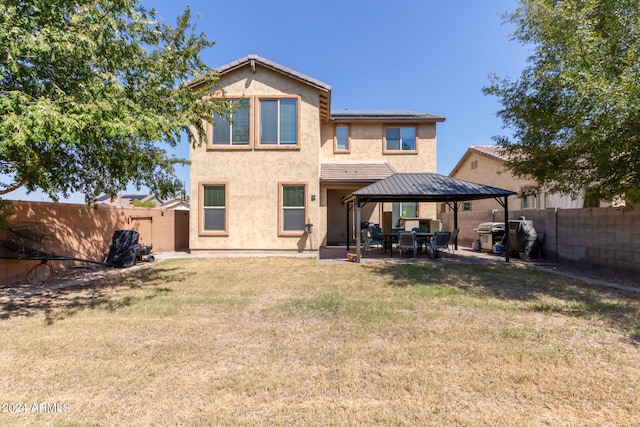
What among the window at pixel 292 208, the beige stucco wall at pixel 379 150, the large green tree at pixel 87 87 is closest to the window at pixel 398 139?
the beige stucco wall at pixel 379 150

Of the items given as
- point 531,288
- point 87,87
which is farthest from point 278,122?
point 531,288

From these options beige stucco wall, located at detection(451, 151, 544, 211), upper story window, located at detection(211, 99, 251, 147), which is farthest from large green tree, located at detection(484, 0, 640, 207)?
upper story window, located at detection(211, 99, 251, 147)

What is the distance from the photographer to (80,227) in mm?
10008

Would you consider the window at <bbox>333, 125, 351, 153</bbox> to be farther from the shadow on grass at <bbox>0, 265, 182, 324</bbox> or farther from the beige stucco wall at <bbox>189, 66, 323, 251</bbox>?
the shadow on grass at <bbox>0, 265, 182, 324</bbox>

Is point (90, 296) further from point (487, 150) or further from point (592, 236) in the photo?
point (487, 150)

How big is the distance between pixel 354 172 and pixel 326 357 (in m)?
11.6

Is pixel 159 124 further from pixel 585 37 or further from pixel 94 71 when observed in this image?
pixel 585 37

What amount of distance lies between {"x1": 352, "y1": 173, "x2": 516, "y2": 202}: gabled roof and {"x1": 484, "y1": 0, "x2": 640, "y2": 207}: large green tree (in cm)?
167

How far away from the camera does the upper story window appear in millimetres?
12734

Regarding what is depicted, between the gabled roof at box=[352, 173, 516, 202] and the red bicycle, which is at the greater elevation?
the gabled roof at box=[352, 173, 516, 202]

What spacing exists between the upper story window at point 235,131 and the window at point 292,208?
8.95 feet

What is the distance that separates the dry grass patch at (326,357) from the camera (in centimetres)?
265

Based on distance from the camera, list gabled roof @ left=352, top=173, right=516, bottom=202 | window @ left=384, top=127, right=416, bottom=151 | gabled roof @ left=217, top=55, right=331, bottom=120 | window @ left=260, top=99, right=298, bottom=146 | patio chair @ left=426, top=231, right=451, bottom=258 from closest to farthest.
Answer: gabled roof @ left=352, top=173, right=516, bottom=202 → patio chair @ left=426, top=231, right=451, bottom=258 → gabled roof @ left=217, top=55, right=331, bottom=120 → window @ left=260, top=99, right=298, bottom=146 → window @ left=384, top=127, right=416, bottom=151

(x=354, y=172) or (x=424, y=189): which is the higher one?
(x=354, y=172)
